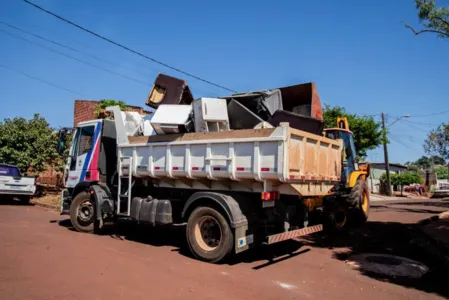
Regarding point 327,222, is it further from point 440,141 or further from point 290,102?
point 440,141

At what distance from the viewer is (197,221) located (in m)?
7.05

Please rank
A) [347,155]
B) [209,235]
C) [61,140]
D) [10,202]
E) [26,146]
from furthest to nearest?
[26,146] → [10,202] → [347,155] → [61,140] → [209,235]

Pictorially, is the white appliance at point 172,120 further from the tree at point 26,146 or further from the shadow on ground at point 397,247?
the tree at point 26,146

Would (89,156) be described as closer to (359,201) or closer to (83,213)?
(83,213)

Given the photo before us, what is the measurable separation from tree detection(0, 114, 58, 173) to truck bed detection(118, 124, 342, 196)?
12371 mm

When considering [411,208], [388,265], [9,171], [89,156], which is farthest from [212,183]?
[411,208]

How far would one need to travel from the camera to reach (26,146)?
1894cm

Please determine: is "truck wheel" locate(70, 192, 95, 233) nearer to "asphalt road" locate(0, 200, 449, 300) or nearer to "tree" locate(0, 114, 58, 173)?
"asphalt road" locate(0, 200, 449, 300)

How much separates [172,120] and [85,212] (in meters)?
3.88

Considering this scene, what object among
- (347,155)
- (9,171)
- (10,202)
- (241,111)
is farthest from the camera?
(10,202)

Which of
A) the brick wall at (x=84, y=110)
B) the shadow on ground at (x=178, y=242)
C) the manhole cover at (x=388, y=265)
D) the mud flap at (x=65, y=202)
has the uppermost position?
the brick wall at (x=84, y=110)

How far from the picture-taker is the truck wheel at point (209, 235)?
6.54 meters

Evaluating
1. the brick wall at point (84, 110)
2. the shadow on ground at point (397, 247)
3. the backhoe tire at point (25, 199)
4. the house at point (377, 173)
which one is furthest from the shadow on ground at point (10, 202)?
the house at point (377, 173)

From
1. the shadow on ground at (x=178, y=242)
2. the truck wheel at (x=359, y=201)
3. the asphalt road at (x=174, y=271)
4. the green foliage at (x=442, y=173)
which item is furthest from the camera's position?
the green foliage at (x=442, y=173)
